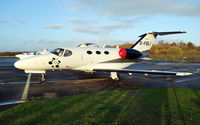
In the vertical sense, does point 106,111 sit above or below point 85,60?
below

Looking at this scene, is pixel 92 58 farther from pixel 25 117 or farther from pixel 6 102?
pixel 25 117

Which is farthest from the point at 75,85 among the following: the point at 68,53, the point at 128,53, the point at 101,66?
the point at 128,53

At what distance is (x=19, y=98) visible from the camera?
8.28 m

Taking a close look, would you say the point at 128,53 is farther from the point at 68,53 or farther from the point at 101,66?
the point at 68,53

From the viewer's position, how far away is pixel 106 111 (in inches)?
247

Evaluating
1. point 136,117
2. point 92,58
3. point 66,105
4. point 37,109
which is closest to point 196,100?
point 136,117

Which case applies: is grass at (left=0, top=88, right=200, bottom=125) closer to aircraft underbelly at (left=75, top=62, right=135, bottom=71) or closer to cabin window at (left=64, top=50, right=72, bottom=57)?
cabin window at (left=64, top=50, right=72, bottom=57)

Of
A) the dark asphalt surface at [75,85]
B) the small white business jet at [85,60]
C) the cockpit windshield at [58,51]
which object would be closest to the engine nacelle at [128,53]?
the small white business jet at [85,60]

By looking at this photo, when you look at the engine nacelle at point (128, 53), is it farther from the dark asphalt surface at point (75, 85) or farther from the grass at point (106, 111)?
the grass at point (106, 111)

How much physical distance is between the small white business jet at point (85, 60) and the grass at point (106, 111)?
18.2 ft

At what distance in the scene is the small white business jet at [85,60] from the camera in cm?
1298

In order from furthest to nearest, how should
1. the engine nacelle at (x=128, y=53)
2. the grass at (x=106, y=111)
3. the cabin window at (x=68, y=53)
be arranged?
the engine nacelle at (x=128, y=53) < the cabin window at (x=68, y=53) < the grass at (x=106, y=111)

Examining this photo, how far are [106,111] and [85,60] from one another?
8.90 metres

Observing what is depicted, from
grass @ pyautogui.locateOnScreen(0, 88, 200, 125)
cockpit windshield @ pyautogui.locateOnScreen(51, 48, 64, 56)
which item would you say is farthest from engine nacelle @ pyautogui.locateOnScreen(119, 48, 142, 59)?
grass @ pyautogui.locateOnScreen(0, 88, 200, 125)
